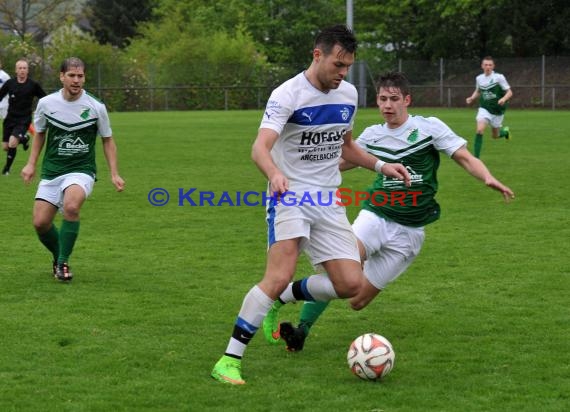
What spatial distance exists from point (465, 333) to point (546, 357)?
77cm

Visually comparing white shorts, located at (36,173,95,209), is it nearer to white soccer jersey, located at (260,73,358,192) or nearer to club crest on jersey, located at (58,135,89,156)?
club crest on jersey, located at (58,135,89,156)

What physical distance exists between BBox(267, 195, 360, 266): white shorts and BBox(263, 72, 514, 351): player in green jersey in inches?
31.6

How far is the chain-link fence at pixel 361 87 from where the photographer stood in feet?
159

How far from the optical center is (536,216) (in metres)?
12.7

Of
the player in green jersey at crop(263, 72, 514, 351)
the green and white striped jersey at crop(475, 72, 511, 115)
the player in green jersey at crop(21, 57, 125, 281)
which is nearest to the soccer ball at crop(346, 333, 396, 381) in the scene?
the player in green jersey at crop(263, 72, 514, 351)

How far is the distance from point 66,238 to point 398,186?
3134 millimetres

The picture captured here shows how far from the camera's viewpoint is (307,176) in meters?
5.94

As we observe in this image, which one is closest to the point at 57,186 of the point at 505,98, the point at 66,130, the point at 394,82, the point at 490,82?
the point at 66,130

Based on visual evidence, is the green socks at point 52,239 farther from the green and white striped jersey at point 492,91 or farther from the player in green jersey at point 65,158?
the green and white striped jersey at point 492,91

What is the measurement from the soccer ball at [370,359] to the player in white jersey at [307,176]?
36 cm

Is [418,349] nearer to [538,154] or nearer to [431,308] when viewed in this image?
[431,308]

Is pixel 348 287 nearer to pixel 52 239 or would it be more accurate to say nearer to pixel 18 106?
pixel 52 239

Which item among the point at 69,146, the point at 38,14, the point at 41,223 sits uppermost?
the point at 38,14

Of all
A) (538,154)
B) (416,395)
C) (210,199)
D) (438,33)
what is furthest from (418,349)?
(438,33)
